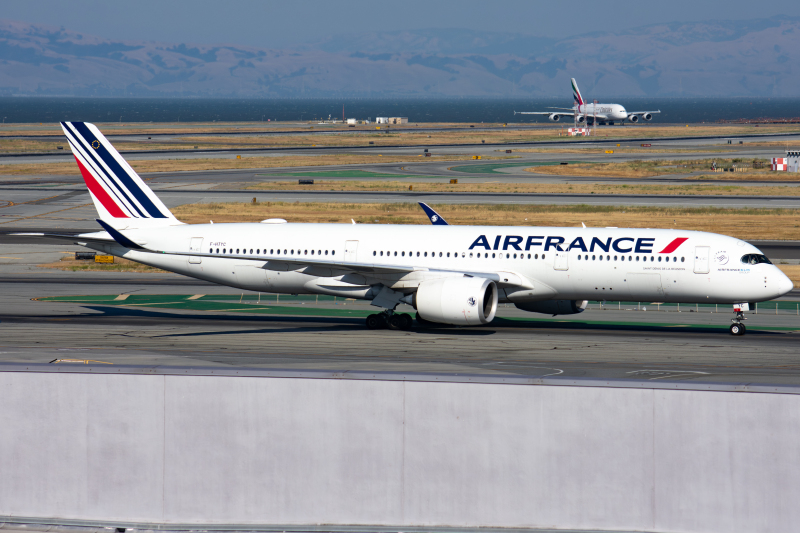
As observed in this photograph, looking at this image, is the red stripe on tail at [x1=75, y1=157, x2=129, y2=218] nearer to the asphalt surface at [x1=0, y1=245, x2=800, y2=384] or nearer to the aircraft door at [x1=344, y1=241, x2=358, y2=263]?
the asphalt surface at [x1=0, y1=245, x2=800, y2=384]

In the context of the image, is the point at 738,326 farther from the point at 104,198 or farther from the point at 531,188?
the point at 531,188

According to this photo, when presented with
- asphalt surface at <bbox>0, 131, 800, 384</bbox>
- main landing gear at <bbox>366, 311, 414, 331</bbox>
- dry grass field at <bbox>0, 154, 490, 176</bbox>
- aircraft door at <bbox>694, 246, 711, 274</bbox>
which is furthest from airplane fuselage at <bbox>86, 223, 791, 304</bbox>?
dry grass field at <bbox>0, 154, 490, 176</bbox>

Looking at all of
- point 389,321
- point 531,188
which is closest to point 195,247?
point 389,321

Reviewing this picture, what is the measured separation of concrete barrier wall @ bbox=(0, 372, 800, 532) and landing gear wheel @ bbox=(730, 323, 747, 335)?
24198 millimetres

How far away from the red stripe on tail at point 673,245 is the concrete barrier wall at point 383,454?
74.7 ft

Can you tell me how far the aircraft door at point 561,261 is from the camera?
3756 cm

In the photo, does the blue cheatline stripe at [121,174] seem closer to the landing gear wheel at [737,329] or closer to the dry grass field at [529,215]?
the landing gear wheel at [737,329]

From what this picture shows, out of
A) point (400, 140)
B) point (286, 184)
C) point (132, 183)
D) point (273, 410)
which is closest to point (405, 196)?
point (286, 184)

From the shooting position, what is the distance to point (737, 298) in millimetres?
36531

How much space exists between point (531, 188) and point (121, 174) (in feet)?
216

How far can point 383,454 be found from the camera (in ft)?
52.1

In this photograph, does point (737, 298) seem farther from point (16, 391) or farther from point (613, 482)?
point (16, 391)

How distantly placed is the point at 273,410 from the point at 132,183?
30.2 m

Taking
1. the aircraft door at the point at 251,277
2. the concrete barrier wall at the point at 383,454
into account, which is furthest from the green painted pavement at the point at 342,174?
the concrete barrier wall at the point at 383,454
